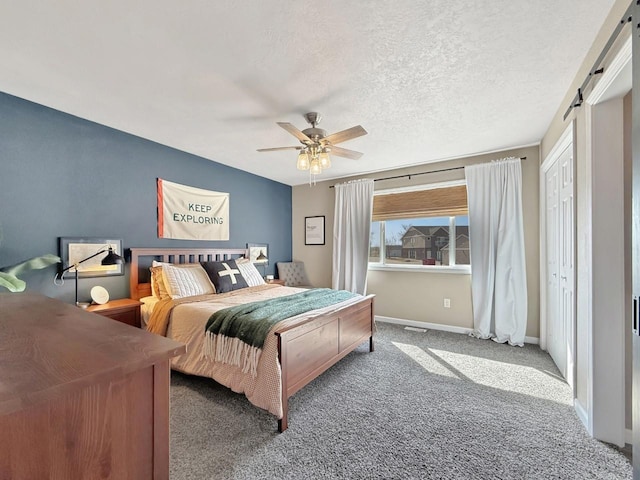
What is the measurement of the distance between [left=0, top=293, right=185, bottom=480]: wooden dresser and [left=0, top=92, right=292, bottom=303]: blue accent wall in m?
2.14

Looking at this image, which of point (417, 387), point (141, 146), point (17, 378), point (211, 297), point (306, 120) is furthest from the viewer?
point (141, 146)

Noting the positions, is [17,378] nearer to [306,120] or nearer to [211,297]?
[211,297]

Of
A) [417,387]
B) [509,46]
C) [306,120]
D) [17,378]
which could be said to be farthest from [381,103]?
[17,378]

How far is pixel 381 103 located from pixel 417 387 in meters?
2.49

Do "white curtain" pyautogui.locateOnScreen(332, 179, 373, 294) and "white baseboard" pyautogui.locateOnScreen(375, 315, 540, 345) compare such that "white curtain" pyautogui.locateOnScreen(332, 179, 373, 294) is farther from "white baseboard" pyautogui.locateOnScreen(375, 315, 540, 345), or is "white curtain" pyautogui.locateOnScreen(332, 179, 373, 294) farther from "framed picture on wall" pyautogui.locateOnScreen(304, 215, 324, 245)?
"white baseboard" pyautogui.locateOnScreen(375, 315, 540, 345)

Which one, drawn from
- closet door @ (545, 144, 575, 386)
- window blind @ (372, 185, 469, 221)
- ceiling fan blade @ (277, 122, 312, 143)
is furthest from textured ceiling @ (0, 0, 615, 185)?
window blind @ (372, 185, 469, 221)

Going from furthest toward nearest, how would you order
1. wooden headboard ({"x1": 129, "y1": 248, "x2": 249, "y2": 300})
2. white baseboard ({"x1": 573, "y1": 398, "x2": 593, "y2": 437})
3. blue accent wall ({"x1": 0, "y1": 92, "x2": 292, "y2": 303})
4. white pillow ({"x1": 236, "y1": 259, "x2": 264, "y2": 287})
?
white pillow ({"x1": 236, "y1": 259, "x2": 264, "y2": 287})
wooden headboard ({"x1": 129, "y1": 248, "x2": 249, "y2": 300})
blue accent wall ({"x1": 0, "y1": 92, "x2": 292, "y2": 303})
white baseboard ({"x1": 573, "y1": 398, "x2": 593, "y2": 437})

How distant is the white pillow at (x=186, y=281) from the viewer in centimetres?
292

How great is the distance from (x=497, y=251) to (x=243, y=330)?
3.25 meters

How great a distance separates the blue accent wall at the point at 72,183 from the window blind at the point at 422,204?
2.73 meters

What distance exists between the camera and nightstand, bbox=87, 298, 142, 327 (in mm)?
2609

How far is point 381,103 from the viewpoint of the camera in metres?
2.44

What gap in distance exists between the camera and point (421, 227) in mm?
4340

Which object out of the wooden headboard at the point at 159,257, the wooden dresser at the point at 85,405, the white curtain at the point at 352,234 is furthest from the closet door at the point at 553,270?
the wooden headboard at the point at 159,257
